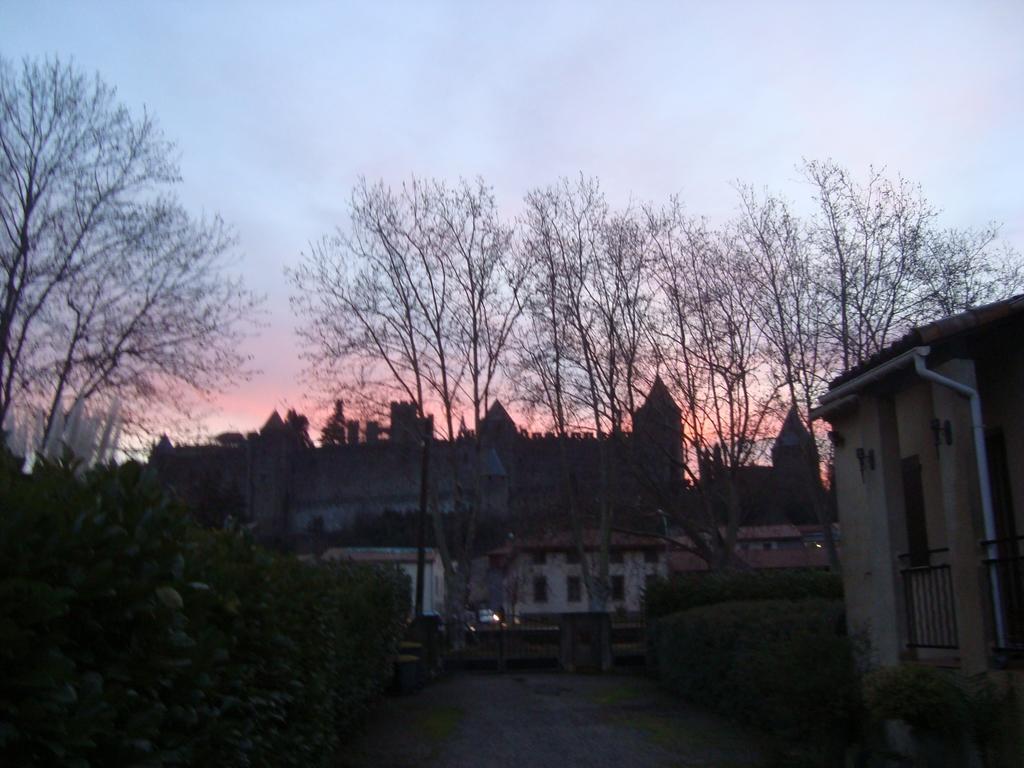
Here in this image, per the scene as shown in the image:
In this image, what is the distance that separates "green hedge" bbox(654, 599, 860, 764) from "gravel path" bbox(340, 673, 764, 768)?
1.68ft

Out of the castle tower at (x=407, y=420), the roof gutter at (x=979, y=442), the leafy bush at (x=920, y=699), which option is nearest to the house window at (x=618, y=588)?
the castle tower at (x=407, y=420)

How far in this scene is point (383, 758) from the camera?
1232 cm

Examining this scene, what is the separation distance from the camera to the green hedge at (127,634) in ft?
10.8

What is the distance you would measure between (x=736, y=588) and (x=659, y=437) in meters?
8.91

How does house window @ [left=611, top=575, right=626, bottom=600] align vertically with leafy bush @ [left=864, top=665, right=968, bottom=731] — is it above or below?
above

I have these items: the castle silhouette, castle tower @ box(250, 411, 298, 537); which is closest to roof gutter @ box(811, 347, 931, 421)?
the castle silhouette

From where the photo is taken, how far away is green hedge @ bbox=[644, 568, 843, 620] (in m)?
23.1

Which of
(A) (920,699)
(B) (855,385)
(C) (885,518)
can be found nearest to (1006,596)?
(A) (920,699)

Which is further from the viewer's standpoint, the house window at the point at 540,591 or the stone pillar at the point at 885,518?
the house window at the point at 540,591

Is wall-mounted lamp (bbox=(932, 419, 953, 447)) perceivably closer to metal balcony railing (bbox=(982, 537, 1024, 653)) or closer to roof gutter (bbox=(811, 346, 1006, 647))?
roof gutter (bbox=(811, 346, 1006, 647))

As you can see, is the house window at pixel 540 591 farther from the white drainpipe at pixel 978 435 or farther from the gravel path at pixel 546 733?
the white drainpipe at pixel 978 435

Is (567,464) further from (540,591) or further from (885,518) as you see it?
(540,591)

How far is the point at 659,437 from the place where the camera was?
3275 centimetres

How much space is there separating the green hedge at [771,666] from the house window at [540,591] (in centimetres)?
3753
